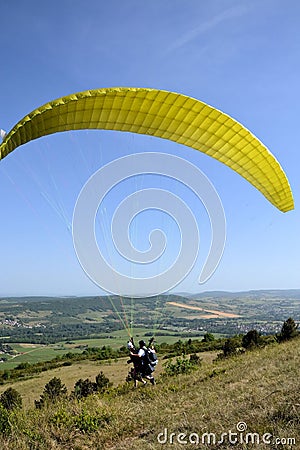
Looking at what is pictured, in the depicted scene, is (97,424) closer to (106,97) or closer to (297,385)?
(297,385)

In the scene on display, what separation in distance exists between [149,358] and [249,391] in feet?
10.4

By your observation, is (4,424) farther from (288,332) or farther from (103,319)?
(103,319)

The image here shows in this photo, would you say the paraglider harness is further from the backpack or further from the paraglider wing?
the paraglider wing

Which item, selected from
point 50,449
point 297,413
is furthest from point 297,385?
point 50,449

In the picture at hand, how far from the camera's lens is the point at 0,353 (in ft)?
Answer: 230

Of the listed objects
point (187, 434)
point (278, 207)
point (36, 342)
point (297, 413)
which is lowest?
point (36, 342)

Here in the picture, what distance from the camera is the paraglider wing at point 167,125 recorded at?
799 cm

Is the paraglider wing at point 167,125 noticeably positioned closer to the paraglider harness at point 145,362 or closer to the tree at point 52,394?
the paraglider harness at point 145,362

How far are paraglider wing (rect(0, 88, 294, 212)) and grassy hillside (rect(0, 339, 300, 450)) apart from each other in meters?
4.80

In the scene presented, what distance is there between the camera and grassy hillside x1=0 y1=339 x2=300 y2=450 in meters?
5.26

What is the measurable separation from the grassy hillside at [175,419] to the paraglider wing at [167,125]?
15.8ft

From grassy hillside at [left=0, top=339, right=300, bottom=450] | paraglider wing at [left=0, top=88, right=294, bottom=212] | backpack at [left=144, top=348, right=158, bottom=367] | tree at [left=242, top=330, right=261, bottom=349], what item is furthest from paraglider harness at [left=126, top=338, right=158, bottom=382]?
tree at [left=242, top=330, right=261, bottom=349]

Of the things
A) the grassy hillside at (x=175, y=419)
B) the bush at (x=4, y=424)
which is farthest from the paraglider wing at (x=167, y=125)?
the grassy hillside at (x=175, y=419)

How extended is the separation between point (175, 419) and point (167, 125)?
6.74m
